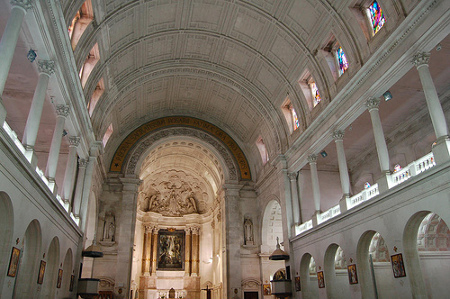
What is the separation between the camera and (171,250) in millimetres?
36719

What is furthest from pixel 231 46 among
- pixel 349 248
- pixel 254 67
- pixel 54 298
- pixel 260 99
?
pixel 54 298

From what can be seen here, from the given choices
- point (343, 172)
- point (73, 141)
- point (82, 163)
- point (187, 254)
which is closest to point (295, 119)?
point (343, 172)

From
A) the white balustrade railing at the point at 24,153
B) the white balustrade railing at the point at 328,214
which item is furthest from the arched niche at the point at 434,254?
the white balustrade railing at the point at 24,153

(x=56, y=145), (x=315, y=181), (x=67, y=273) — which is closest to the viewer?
(x=56, y=145)

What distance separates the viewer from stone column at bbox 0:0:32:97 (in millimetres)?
9398

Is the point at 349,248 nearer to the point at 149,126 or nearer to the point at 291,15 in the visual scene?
the point at 291,15

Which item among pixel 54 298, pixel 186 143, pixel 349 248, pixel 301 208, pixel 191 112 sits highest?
pixel 191 112

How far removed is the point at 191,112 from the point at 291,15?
42.0ft

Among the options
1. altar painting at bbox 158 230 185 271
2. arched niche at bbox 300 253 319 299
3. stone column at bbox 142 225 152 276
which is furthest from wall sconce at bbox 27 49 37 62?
altar painting at bbox 158 230 185 271

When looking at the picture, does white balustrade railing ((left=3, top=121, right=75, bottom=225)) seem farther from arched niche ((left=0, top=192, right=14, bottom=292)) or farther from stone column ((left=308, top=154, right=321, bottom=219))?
stone column ((left=308, top=154, right=321, bottom=219))

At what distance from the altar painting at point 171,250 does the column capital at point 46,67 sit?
26816 millimetres

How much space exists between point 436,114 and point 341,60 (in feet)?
23.1

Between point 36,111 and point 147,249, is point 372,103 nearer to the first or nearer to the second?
point 36,111

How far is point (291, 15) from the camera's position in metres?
18.7
